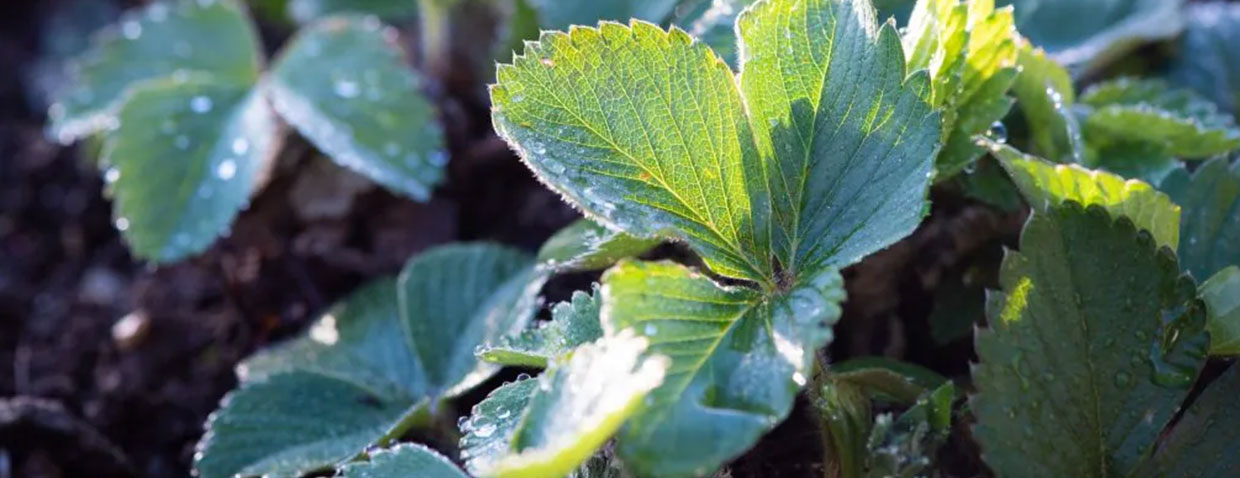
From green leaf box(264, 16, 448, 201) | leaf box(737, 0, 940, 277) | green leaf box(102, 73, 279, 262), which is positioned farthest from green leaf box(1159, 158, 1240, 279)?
green leaf box(102, 73, 279, 262)

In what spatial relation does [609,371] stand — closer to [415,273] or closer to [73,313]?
[415,273]

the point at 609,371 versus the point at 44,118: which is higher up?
the point at 609,371

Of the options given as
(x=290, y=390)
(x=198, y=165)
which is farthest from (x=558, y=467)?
(x=198, y=165)

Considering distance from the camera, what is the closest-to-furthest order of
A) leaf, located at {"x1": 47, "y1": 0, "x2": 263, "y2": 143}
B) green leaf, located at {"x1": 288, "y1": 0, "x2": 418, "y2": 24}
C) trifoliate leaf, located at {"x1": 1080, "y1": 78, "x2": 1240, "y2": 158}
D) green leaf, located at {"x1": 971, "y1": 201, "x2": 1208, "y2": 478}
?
green leaf, located at {"x1": 971, "y1": 201, "x2": 1208, "y2": 478}, trifoliate leaf, located at {"x1": 1080, "y1": 78, "x2": 1240, "y2": 158}, leaf, located at {"x1": 47, "y1": 0, "x2": 263, "y2": 143}, green leaf, located at {"x1": 288, "y1": 0, "x2": 418, "y2": 24}

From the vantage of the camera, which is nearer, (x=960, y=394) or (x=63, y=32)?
(x=960, y=394)

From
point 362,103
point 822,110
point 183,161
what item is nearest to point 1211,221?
point 822,110

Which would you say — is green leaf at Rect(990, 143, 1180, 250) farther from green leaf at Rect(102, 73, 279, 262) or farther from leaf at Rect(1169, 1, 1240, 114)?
green leaf at Rect(102, 73, 279, 262)

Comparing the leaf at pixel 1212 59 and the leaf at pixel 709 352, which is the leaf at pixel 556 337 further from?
the leaf at pixel 1212 59
